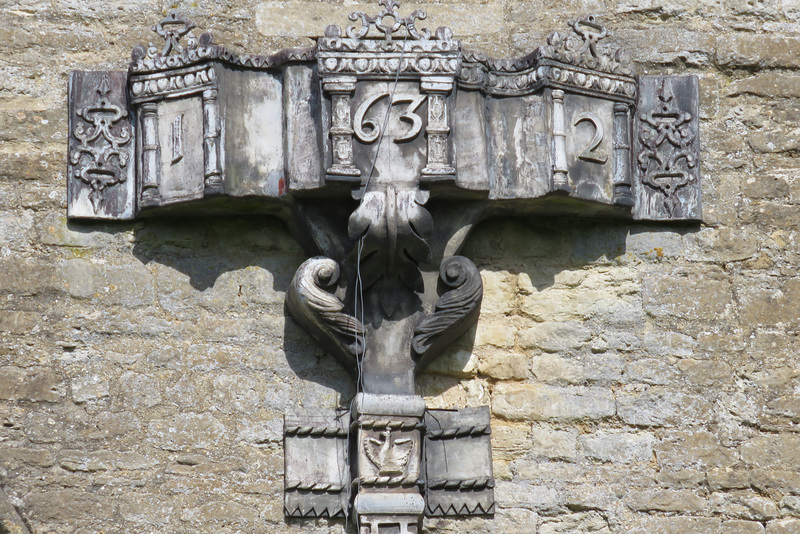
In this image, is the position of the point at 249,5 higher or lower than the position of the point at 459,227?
higher

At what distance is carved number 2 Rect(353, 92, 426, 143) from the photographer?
4730 mm

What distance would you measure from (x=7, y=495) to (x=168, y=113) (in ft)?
4.11

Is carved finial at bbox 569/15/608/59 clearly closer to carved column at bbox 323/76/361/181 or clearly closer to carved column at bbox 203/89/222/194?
carved column at bbox 323/76/361/181

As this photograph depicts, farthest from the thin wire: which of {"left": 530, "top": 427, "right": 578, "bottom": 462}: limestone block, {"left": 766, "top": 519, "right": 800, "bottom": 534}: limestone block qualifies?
{"left": 766, "top": 519, "right": 800, "bottom": 534}: limestone block

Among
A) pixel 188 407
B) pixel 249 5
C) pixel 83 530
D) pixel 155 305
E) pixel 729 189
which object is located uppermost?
pixel 249 5

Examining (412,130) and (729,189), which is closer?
(412,130)

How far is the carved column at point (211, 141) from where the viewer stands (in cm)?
476

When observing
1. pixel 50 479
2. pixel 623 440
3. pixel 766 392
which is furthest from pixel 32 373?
pixel 766 392

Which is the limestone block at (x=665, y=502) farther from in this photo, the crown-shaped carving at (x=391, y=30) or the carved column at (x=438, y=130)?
the crown-shaped carving at (x=391, y=30)

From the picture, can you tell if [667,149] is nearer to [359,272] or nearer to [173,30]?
[359,272]

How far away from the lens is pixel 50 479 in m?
4.65

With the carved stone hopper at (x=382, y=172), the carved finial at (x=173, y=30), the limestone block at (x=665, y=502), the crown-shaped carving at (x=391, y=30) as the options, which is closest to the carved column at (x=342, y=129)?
the carved stone hopper at (x=382, y=172)

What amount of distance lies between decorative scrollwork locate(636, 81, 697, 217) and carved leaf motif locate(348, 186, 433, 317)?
2.63 ft

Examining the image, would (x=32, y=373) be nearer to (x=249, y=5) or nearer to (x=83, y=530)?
(x=83, y=530)
